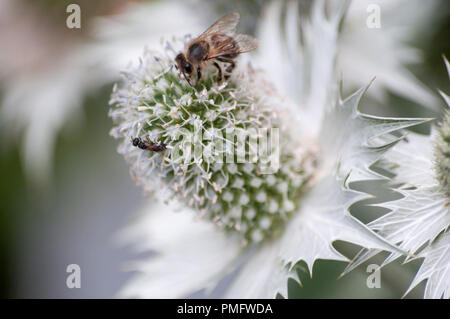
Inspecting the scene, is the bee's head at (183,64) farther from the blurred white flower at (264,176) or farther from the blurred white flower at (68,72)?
the blurred white flower at (68,72)

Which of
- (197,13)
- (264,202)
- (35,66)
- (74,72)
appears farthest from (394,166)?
(35,66)

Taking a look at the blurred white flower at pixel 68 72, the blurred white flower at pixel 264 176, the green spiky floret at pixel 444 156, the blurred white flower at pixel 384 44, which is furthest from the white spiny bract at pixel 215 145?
the blurred white flower at pixel 68 72

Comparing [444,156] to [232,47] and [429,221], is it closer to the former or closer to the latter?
[429,221]

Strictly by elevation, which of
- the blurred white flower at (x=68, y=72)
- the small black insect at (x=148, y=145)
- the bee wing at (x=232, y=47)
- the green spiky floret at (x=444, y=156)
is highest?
the blurred white flower at (x=68, y=72)

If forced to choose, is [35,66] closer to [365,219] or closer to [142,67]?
[142,67]

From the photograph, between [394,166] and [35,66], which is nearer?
[394,166]

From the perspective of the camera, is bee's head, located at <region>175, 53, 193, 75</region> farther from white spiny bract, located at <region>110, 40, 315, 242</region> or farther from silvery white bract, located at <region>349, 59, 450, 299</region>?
silvery white bract, located at <region>349, 59, 450, 299</region>
